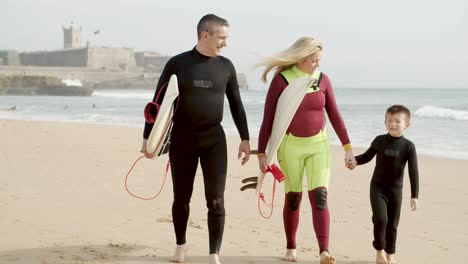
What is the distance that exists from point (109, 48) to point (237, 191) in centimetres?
9982

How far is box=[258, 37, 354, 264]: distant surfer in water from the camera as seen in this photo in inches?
175

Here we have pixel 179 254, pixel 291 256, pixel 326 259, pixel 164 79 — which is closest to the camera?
pixel 326 259

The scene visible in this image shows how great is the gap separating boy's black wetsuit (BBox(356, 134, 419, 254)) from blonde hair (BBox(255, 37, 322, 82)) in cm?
86

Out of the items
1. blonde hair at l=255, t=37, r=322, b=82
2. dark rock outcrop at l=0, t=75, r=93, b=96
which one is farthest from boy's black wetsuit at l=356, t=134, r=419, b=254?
dark rock outcrop at l=0, t=75, r=93, b=96

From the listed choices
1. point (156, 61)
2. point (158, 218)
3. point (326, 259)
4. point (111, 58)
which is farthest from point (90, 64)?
point (326, 259)

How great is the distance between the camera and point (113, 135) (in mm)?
15883

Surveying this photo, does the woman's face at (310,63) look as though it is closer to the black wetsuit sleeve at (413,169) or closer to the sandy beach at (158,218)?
the black wetsuit sleeve at (413,169)

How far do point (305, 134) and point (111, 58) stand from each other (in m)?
103

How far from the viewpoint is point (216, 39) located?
4.35 m

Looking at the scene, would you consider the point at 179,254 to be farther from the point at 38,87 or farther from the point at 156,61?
the point at 156,61

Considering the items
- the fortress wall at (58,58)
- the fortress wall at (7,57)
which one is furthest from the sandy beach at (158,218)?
the fortress wall at (7,57)

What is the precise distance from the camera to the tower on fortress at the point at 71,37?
4739 inches

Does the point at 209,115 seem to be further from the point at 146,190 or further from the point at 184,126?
the point at 146,190

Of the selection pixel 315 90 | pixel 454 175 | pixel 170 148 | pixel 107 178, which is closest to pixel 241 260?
pixel 170 148
